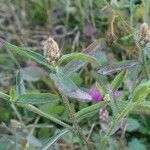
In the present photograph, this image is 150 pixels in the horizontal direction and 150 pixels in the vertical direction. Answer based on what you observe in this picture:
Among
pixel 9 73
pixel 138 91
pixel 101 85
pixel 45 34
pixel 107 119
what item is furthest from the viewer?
pixel 45 34

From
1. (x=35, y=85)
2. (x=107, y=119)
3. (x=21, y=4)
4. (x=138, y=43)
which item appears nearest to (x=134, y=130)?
(x=107, y=119)

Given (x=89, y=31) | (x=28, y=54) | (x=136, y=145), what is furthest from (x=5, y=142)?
(x=89, y=31)

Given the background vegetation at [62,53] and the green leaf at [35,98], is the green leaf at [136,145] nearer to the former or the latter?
the background vegetation at [62,53]

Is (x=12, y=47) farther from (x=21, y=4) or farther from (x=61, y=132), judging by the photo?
(x=21, y=4)

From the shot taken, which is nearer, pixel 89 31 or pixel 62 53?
pixel 62 53

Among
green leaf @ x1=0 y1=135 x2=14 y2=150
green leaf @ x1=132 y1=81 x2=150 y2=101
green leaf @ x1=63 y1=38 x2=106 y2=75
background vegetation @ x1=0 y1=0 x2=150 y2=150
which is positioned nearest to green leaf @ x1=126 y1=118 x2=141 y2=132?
background vegetation @ x1=0 y1=0 x2=150 y2=150

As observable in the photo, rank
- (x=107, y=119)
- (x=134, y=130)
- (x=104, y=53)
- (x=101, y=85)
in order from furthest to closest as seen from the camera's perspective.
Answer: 1. (x=104, y=53)
2. (x=134, y=130)
3. (x=107, y=119)
4. (x=101, y=85)

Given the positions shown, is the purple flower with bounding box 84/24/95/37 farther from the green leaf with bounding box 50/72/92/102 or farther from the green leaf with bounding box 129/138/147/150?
the green leaf with bounding box 50/72/92/102

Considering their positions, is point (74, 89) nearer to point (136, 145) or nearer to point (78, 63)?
point (78, 63)
